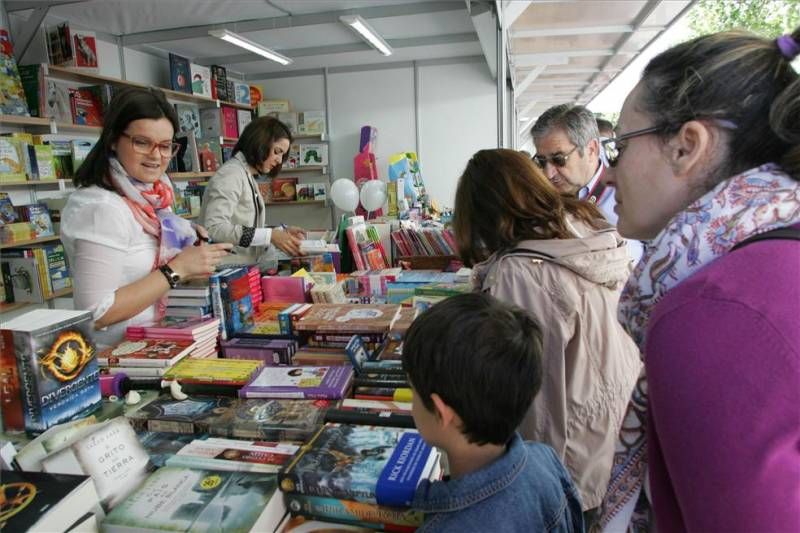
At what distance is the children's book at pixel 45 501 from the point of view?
31.0 inches

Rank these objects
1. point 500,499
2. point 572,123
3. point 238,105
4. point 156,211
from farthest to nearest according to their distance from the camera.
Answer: point 238,105
point 572,123
point 156,211
point 500,499

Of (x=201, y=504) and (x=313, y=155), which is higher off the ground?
(x=313, y=155)

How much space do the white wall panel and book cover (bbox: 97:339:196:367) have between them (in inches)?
265

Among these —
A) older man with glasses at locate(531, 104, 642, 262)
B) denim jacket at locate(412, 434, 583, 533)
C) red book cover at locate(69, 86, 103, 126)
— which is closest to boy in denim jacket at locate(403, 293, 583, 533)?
denim jacket at locate(412, 434, 583, 533)

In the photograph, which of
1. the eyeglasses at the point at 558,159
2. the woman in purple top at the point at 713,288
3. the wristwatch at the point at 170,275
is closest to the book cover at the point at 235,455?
the woman in purple top at the point at 713,288

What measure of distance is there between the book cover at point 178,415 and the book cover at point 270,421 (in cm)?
3

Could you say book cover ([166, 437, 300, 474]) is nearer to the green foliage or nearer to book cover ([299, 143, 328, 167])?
the green foliage

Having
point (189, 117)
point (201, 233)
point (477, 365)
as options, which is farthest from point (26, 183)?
point (477, 365)

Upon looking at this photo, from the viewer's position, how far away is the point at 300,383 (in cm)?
143

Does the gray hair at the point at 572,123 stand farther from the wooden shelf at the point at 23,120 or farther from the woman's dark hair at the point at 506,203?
the wooden shelf at the point at 23,120

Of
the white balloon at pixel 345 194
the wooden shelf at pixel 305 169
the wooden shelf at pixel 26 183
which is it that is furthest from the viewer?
the wooden shelf at pixel 305 169

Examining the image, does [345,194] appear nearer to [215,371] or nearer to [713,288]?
[215,371]

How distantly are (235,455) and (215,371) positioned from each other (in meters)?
0.48

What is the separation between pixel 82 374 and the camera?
1234 mm
